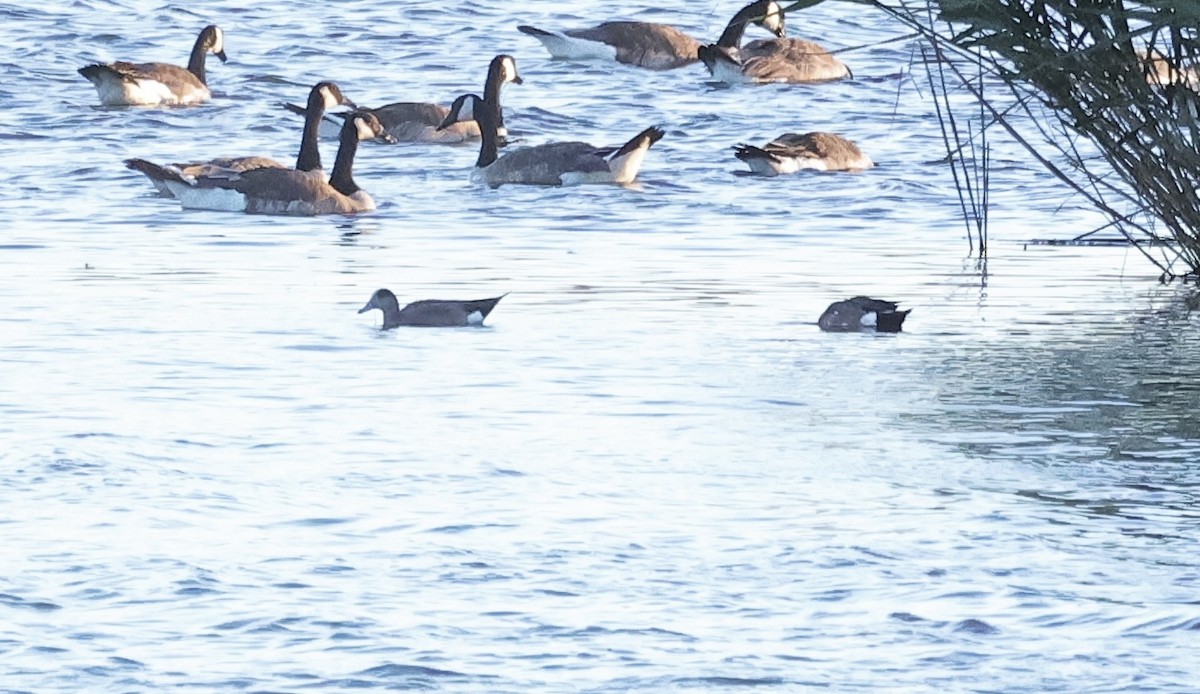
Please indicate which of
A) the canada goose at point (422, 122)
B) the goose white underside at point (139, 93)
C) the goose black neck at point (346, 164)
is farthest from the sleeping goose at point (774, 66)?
the goose black neck at point (346, 164)

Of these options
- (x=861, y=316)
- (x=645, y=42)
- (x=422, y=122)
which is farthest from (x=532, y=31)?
(x=861, y=316)

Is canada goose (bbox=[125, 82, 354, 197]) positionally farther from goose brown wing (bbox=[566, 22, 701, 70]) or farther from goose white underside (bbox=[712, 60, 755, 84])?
goose brown wing (bbox=[566, 22, 701, 70])

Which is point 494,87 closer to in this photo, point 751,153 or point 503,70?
point 503,70

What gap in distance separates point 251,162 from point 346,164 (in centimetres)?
113

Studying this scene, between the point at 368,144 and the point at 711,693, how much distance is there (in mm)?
18913

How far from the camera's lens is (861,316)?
11.4 m

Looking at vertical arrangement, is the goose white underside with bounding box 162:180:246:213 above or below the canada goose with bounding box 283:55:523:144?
below

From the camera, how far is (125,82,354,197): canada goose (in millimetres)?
18938

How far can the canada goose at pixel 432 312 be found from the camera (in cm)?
1162

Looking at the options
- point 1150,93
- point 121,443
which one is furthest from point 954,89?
point 121,443

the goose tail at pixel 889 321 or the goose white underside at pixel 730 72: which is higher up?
the goose white underside at pixel 730 72

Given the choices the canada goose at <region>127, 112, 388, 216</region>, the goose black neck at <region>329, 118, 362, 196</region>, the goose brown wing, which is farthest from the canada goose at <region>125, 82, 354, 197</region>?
the goose brown wing

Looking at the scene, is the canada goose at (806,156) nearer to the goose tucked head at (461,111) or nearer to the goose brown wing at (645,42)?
the goose tucked head at (461,111)

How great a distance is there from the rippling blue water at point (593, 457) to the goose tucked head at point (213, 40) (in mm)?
11250
